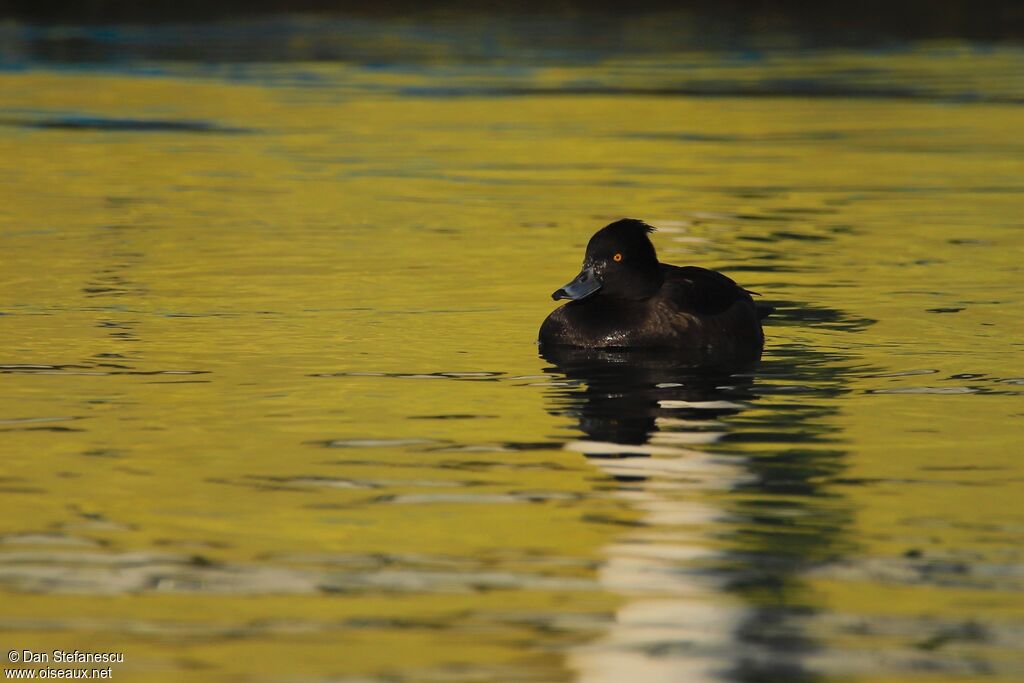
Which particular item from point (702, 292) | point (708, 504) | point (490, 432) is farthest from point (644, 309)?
point (708, 504)

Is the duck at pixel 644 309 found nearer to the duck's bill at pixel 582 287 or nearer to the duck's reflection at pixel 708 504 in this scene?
the duck's bill at pixel 582 287

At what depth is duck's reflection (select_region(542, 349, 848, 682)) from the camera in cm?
662

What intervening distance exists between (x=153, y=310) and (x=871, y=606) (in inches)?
301

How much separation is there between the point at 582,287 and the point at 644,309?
39cm

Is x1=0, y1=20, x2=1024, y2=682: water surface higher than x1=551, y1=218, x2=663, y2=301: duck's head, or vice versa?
x1=551, y1=218, x2=663, y2=301: duck's head

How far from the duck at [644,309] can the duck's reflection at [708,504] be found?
5.5 inches

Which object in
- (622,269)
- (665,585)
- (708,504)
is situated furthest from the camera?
(622,269)

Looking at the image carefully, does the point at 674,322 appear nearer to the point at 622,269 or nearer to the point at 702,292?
the point at 702,292

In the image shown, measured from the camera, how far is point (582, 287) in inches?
497

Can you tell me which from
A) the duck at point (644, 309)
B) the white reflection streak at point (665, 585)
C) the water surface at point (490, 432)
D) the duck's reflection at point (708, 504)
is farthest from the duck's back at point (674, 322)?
the white reflection streak at point (665, 585)

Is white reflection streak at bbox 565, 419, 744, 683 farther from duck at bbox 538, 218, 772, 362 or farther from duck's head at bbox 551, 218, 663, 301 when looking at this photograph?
duck's head at bbox 551, 218, 663, 301

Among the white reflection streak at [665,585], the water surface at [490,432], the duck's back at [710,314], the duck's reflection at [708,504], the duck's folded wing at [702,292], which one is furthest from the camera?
the duck's folded wing at [702,292]

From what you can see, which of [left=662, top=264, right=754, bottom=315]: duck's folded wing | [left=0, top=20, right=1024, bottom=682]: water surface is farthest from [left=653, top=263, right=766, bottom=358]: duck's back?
[left=0, top=20, right=1024, bottom=682]: water surface

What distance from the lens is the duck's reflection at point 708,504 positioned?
21.7 feet
